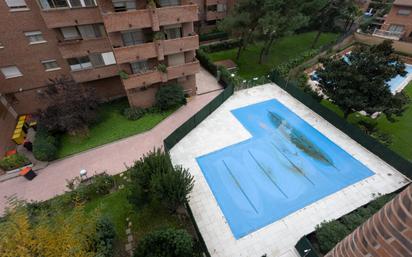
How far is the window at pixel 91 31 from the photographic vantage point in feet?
55.1

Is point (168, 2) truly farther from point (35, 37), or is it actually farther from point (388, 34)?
point (388, 34)

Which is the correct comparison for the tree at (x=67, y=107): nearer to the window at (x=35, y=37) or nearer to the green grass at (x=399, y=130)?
the window at (x=35, y=37)

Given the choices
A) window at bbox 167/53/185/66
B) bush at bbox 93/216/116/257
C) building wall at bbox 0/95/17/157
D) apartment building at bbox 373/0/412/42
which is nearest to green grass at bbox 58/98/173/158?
building wall at bbox 0/95/17/157

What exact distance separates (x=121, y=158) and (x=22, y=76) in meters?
11.1

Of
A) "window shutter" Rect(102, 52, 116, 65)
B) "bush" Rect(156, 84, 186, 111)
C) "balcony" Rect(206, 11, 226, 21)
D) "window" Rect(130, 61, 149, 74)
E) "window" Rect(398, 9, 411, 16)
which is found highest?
"window" Rect(398, 9, 411, 16)

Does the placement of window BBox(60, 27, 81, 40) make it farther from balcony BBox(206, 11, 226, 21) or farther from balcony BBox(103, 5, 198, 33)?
balcony BBox(206, 11, 226, 21)

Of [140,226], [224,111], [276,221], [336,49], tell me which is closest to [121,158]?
[140,226]

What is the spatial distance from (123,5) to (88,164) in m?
12.4

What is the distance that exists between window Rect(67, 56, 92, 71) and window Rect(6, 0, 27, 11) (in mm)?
4342

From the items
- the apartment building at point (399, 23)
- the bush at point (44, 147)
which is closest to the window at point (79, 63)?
the bush at point (44, 147)

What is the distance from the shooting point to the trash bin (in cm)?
1427

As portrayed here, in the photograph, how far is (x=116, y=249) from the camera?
1086 cm

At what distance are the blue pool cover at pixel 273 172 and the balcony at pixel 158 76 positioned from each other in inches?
287

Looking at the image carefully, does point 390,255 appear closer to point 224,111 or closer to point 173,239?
point 173,239
